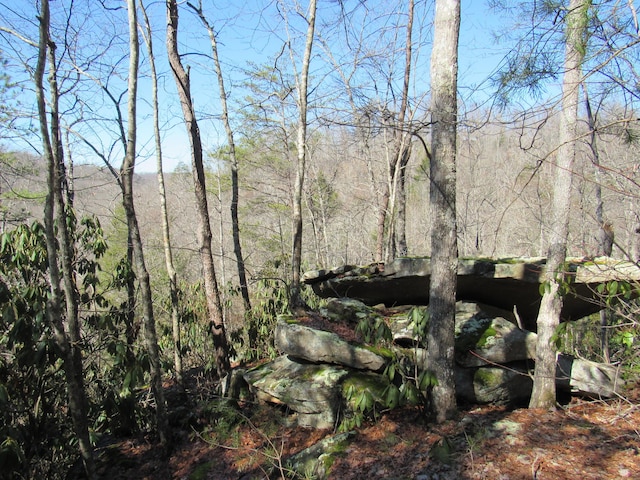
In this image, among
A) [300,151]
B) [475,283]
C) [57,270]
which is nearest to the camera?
[57,270]

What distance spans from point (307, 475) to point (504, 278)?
10.9ft

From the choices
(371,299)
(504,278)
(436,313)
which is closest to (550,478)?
(436,313)

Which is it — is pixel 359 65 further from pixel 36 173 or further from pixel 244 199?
pixel 244 199

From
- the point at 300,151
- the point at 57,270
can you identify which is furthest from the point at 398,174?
the point at 57,270

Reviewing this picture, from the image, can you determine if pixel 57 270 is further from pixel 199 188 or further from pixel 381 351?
pixel 381 351

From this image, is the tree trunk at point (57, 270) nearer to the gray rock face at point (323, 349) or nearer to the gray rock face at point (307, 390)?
the gray rock face at point (307, 390)

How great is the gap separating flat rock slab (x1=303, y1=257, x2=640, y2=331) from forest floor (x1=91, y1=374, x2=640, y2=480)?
1.36 m

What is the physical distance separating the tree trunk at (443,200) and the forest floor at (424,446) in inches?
20.3

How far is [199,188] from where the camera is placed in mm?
6867

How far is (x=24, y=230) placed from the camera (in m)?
4.58

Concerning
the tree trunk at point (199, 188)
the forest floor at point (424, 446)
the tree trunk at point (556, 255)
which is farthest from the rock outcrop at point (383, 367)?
the tree trunk at point (199, 188)

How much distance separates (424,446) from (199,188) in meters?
4.93

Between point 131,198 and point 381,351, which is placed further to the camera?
point 381,351

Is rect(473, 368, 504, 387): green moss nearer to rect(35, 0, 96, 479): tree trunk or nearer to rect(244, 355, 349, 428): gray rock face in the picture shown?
rect(244, 355, 349, 428): gray rock face
